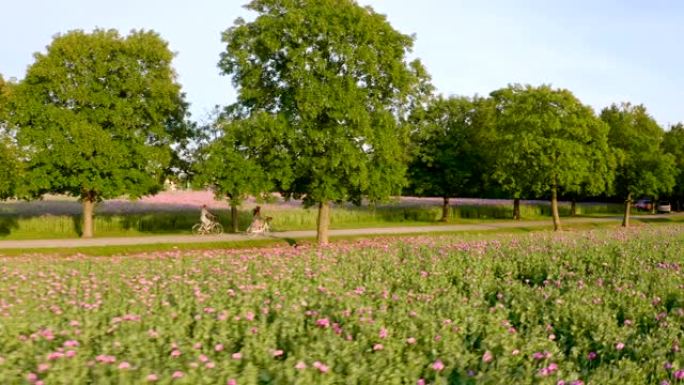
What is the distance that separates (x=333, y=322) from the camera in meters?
7.67

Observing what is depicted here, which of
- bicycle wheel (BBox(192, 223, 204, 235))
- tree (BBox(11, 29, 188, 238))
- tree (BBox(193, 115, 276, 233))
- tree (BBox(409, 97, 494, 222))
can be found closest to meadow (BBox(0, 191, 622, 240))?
bicycle wheel (BBox(192, 223, 204, 235))

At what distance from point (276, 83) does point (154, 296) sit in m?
22.2

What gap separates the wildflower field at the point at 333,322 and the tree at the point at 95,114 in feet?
70.2

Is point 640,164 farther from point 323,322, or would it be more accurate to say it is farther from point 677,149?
point 323,322

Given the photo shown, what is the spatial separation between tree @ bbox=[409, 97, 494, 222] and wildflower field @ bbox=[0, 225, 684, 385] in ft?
133

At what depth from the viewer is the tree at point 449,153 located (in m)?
53.9

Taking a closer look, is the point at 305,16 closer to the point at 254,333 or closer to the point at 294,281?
the point at 294,281

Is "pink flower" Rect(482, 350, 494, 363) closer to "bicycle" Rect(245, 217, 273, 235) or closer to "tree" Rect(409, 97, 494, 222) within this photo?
"bicycle" Rect(245, 217, 273, 235)

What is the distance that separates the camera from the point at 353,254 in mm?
14008

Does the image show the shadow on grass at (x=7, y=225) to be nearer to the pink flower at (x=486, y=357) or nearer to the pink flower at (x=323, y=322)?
the pink flower at (x=323, y=322)

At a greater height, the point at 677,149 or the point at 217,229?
the point at 677,149

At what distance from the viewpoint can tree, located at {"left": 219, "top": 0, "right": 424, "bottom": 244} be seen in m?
28.1

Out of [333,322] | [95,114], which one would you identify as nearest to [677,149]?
[95,114]

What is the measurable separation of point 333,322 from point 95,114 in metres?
29.0
